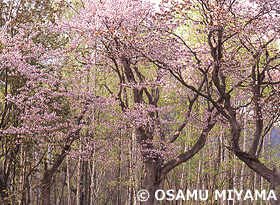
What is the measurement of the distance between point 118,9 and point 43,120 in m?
4.20

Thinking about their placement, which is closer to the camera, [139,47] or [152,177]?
[139,47]

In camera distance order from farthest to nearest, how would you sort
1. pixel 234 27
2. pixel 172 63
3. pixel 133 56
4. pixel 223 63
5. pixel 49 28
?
pixel 49 28 < pixel 133 56 < pixel 172 63 < pixel 223 63 < pixel 234 27

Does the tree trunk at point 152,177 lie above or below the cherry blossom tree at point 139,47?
below

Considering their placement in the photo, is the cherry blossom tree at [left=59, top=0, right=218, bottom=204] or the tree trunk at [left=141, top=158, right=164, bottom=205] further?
the tree trunk at [left=141, top=158, right=164, bottom=205]

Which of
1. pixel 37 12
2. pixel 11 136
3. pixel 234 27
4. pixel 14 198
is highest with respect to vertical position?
pixel 37 12

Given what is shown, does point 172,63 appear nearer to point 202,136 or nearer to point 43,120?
point 202,136

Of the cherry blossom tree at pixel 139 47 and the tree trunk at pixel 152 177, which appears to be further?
the tree trunk at pixel 152 177

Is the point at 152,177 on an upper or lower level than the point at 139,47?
lower

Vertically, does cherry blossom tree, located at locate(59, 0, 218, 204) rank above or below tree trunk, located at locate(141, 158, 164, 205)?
above

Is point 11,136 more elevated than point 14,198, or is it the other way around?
point 11,136

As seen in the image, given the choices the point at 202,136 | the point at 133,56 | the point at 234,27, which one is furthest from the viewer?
the point at 202,136

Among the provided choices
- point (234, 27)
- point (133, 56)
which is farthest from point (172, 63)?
point (234, 27)

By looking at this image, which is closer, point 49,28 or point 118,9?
point 118,9

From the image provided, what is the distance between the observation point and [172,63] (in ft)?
31.8
